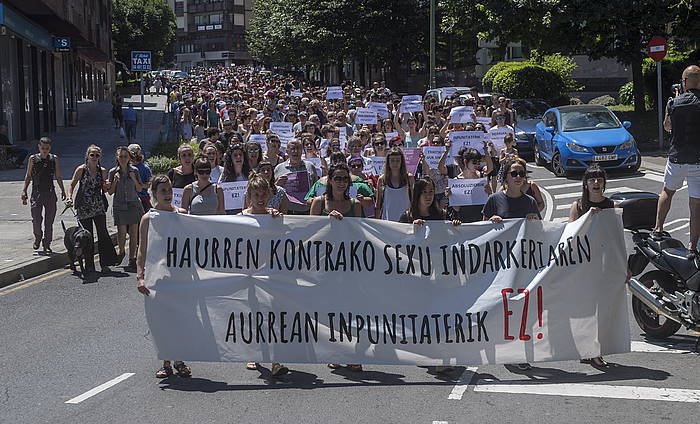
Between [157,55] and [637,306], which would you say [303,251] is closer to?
[637,306]

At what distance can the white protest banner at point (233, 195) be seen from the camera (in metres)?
10.7

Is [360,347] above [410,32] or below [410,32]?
below

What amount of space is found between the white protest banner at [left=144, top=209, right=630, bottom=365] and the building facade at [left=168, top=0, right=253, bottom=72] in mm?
152301

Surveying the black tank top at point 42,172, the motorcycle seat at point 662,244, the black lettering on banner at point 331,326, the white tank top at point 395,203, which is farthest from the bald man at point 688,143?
the black tank top at point 42,172

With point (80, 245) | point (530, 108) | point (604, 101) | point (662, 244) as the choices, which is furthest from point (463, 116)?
point (604, 101)

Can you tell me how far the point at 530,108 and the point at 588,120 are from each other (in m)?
4.93

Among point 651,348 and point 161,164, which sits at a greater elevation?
point 161,164

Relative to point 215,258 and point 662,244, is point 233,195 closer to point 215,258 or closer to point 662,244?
point 215,258

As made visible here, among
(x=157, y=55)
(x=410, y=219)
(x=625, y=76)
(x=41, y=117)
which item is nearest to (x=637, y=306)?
(x=410, y=219)

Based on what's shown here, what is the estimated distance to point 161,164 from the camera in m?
22.7

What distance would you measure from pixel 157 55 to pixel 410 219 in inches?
3658

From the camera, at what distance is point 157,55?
319ft

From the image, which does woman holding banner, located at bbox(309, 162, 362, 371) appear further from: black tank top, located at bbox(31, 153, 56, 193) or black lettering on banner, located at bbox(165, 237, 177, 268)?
black tank top, located at bbox(31, 153, 56, 193)

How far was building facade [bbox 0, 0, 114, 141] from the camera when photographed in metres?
30.8
